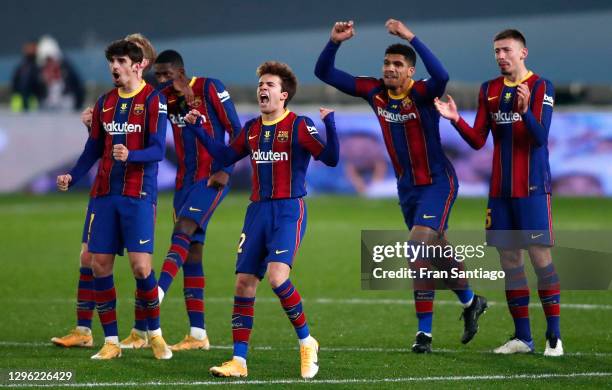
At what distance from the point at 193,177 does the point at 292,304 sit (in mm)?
2152

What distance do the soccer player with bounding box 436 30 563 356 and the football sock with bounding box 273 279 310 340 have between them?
5.89ft

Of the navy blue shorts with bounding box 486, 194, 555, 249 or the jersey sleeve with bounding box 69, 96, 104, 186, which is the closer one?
the jersey sleeve with bounding box 69, 96, 104, 186

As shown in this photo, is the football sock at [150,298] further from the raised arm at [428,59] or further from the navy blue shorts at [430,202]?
the raised arm at [428,59]

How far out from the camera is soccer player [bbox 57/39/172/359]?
29.8ft

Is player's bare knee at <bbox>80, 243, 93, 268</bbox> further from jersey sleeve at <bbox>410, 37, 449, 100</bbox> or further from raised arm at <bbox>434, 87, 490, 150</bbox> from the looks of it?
raised arm at <bbox>434, 87, 490, 150</bbox>

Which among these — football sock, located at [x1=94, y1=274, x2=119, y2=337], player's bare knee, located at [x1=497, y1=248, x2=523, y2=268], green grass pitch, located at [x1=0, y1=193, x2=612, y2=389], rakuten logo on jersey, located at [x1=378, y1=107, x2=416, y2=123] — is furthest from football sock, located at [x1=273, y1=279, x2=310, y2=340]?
player's bare knee, located at [x1=497, y1=248, x2=523, y2=268]

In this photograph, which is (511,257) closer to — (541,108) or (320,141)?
(541,108)

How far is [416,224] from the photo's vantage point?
9.59 metres

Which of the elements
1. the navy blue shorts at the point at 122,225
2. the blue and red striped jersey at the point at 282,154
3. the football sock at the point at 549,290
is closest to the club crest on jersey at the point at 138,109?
the navy blue shorts at the point at 122,225

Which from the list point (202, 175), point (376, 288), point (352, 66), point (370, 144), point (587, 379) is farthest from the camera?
point (352, 66)

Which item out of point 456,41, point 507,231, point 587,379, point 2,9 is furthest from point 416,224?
point 2,9

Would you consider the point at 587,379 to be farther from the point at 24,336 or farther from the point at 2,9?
the point at 2,9

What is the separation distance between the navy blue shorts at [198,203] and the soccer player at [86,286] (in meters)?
0.81

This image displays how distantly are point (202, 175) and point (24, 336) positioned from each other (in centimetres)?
201
